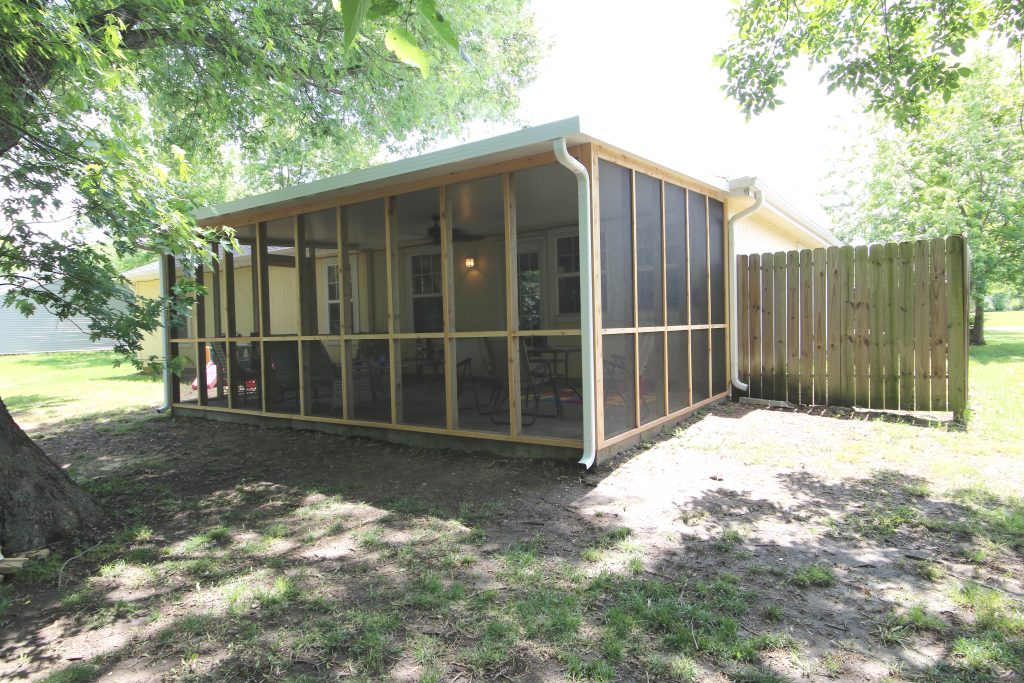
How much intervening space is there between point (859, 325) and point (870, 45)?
9.23 ft

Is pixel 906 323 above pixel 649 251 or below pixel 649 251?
below

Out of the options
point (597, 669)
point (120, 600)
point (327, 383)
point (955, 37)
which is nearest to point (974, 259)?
point (955, 37)

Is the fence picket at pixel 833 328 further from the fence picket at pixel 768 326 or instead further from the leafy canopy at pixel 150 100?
the leafy canopy at pixel 150 100

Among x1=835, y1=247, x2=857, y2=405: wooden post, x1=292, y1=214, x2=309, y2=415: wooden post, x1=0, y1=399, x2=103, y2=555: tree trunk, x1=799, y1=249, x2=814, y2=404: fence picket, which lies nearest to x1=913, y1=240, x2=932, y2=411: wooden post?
x1=835, y1=247, x2=857, y2=405: wooden post

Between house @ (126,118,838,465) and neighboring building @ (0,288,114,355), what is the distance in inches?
701

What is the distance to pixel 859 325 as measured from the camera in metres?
6.09

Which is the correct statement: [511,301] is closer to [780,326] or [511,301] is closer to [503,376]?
[503,376]

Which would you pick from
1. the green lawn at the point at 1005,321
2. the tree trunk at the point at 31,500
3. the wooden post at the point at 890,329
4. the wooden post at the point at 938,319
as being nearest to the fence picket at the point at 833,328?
the wooden post at the point at 890,329

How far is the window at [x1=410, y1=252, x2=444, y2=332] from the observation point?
32.1 feet

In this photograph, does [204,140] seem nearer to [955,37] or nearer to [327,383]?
[327,383]

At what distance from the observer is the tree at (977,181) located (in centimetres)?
1504

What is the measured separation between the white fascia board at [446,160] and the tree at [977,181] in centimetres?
1587

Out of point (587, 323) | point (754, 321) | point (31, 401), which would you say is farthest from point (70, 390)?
point (754, 321)

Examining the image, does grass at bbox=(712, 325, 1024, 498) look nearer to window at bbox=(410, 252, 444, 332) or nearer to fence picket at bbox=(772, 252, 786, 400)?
fence picket at bbox=(772, 252, 786, 400)
